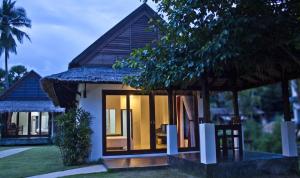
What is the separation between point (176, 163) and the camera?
27.6 feet

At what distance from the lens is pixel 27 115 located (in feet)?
79.2

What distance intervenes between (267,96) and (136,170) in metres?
26.5

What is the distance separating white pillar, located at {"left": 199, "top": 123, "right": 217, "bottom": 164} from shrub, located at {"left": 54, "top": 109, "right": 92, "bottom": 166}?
14.6ft

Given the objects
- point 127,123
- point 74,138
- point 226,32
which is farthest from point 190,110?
point 226,32

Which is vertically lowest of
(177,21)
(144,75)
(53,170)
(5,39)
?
(53,170)

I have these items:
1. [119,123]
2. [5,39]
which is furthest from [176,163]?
[5,39]

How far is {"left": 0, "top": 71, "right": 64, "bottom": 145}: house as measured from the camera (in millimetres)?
22500

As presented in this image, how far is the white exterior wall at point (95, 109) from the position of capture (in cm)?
1064

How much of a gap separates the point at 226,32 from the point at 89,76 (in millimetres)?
6120

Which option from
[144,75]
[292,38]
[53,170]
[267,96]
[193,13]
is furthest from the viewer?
[267,96]

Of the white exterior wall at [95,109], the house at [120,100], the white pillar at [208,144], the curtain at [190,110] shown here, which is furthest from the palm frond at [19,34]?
the white pillar at [208,144]

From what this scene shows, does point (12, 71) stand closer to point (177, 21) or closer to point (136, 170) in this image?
point (136, 170)

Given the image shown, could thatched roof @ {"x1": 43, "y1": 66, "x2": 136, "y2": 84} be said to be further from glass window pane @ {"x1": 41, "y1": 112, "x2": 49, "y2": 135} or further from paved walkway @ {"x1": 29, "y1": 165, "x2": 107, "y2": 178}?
glass window pane @ {"x1": 41, "y1": 112, "x2": 49, "y2": 135}

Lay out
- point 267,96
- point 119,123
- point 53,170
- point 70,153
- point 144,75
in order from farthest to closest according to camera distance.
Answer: point 267,96 < point 119,123 < point 70,153 < point 53,170 < point 144,75
